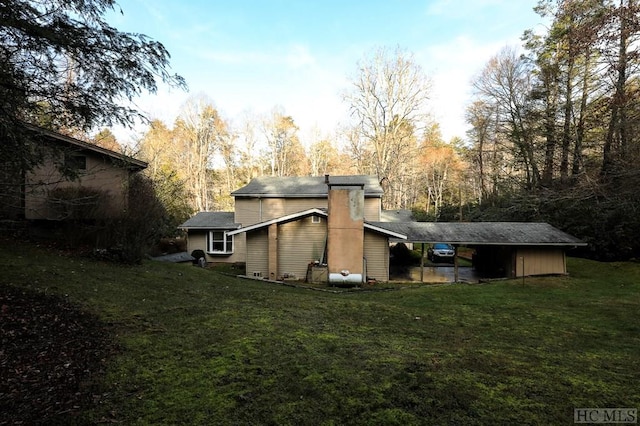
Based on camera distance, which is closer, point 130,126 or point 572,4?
point 130,126

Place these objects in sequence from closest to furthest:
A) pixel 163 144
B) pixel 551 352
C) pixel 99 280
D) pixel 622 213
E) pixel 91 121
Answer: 1. pixel 551 352
2. pixel 91 121
3. pixel 99 280
4. pixel 622 213
5. pixel 163 144

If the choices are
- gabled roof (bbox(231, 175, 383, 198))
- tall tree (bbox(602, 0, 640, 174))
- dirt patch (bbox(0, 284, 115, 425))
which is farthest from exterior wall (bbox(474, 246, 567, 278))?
dirt patch (bbox(0, 284, 115, 425))

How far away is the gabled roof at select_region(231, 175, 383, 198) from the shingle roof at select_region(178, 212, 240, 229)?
1.95 m

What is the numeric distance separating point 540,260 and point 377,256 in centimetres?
781

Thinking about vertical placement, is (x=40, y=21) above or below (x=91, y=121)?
above

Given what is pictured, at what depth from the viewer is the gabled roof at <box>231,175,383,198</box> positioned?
21.7 meters

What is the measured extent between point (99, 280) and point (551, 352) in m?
10.2

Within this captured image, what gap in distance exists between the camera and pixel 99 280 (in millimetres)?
8867

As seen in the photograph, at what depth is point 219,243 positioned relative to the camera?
22203 mm

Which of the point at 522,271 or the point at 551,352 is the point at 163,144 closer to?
the point at 522,271

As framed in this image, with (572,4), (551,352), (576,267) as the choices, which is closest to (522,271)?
(576,267)

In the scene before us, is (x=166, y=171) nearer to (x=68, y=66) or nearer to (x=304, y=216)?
(x=304, y=216)

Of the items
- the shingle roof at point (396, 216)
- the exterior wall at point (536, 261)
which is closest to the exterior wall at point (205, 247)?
the shingle roof at point (396, 216)

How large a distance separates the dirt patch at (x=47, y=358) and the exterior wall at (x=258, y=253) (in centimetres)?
1111
